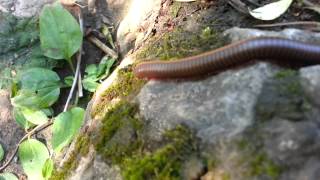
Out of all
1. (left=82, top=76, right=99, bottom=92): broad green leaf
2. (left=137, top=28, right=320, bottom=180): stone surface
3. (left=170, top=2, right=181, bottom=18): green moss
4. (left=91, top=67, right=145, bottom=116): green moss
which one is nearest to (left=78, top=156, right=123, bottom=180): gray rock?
(left=137, top=28, right=320, bottom=180): stone surface

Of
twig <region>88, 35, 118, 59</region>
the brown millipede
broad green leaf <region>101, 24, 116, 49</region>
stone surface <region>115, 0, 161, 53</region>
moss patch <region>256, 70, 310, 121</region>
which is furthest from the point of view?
broad green leaf <region>101, 24, 116, 49</region>

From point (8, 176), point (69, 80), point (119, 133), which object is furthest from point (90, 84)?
point (119, 133)

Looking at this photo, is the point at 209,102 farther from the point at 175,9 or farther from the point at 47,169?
the point at 47,169

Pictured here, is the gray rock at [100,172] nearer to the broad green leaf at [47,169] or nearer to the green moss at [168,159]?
the green moss at [168,159]

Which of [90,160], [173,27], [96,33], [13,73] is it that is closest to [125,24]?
[96,33]

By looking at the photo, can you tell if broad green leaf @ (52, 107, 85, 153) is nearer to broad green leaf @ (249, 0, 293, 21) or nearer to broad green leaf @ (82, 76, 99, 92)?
broad green leaf @ (82, 76, 99, 92)
